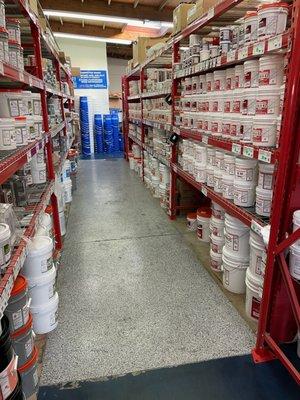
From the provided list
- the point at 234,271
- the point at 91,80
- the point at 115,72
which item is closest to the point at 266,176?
the point at 234,271

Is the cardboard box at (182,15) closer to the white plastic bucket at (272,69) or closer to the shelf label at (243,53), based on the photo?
the shelf label at (243,53)

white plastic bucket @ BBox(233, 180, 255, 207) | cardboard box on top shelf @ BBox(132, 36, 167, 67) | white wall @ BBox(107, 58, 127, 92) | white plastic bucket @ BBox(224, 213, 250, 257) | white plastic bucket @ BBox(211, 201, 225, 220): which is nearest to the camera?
white plastic bucket @ BBox(233, 180, 255, 207)

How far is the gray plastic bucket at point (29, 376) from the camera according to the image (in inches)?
58.5

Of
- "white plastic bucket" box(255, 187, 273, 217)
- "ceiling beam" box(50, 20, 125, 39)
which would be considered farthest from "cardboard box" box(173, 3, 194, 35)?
"ceiling beam" box(50, 20, 125, 39)

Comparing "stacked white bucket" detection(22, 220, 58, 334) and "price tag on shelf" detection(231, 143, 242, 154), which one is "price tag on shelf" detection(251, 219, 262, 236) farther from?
"stacked white bucket" detection(22, 220, 58, 334)

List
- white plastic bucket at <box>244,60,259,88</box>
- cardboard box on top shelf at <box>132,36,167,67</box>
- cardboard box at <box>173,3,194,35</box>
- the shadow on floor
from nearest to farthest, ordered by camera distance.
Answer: the shadow on floor
white plastic bucket at <box>244,60,259,88</box>
cardboard box at <box>173,3,194,35</box>
cardboard box on top shelf at <box>132,36,167,67</box>

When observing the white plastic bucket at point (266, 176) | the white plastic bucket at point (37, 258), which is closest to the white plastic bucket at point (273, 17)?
the white plastic bucket at point (266, 176)

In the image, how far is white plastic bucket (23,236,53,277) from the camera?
5.83ft

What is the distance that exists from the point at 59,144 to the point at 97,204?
1027 mm

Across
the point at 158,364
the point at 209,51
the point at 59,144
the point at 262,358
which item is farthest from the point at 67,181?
the point at 262,358

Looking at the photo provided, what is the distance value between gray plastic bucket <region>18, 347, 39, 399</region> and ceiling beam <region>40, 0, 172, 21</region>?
6872 millimetres

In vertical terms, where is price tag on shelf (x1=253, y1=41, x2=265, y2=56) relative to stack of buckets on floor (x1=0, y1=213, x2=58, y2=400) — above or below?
above

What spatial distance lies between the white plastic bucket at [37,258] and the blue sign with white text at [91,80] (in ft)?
30.4

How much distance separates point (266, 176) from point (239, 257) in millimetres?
689
